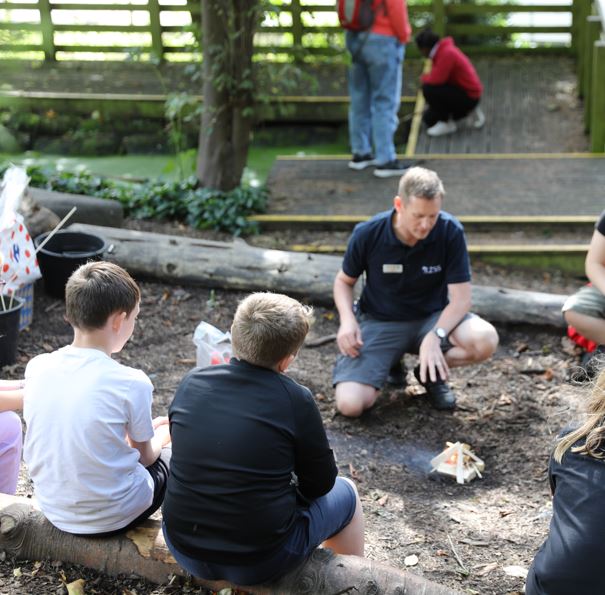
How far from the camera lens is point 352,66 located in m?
7.63

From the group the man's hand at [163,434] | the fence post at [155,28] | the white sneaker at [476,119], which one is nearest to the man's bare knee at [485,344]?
the man's hand at [163,434]

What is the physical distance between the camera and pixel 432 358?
13.7 ft

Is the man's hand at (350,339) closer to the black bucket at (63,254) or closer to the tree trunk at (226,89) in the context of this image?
the black bucket at (63,254)

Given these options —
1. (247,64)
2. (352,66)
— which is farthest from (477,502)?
A: (352,66)

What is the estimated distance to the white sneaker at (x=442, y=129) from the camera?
29.0 feet

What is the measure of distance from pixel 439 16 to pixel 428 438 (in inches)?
273

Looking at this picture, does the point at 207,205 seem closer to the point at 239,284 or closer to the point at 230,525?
the point at 239,284

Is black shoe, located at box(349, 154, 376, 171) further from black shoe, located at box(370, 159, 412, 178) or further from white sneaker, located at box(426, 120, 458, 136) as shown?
white sneaker, located at box(426, 120, 458, 136)

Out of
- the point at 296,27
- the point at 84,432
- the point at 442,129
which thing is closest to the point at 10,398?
the point at 84,432

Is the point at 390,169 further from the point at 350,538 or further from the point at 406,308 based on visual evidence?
the point at 350,538

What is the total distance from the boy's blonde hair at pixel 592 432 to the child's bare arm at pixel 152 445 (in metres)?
1.25

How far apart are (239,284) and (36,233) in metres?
1.28

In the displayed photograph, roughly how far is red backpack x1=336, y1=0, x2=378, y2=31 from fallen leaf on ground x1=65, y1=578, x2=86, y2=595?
5.57 meters

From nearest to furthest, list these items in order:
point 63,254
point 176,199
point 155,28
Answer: point 63,254, point 176,199, point 155,28
